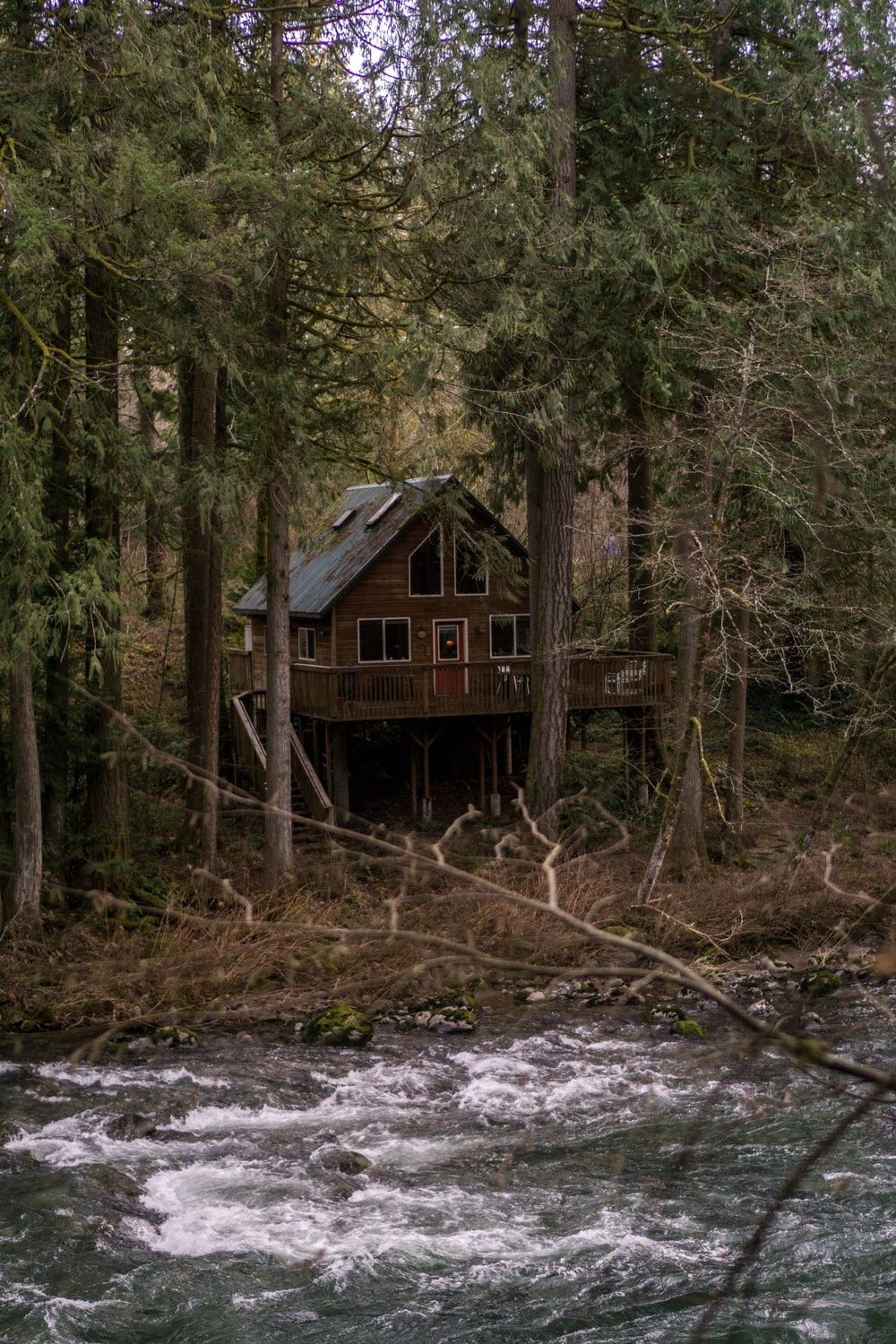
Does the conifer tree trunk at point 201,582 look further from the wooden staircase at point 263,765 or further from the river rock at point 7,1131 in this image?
the river rock at point 7,1131

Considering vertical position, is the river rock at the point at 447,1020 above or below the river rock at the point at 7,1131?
below

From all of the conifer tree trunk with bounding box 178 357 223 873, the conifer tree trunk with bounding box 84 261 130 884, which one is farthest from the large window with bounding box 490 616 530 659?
the conifer tree trunk with bounding box 84 261 130 884

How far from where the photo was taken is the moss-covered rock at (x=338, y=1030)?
47.9ft

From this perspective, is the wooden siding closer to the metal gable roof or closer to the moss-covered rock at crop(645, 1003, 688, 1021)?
the metal gable roof

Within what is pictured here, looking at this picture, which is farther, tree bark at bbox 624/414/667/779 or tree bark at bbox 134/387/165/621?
tree bark at bbox 624/414/667/779

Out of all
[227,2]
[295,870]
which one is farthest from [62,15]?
[295,870]

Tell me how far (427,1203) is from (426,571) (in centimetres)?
1828

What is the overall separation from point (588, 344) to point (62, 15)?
855 cm

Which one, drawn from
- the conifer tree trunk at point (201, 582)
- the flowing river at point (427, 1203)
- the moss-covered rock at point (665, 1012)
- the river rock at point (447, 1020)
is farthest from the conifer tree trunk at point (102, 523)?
the moss-covered rock at point (665, 1012)

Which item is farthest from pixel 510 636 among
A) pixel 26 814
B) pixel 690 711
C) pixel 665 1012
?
pixel 26 814

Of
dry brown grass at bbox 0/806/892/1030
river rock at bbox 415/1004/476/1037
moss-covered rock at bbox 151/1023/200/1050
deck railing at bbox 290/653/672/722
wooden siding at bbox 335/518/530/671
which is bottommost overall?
river rock at bbox 415/1004/476/1037

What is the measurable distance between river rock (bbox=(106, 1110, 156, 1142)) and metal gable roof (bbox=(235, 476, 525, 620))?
44.6 feet

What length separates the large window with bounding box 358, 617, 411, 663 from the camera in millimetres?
26859

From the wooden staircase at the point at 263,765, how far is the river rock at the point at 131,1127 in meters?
9.56
